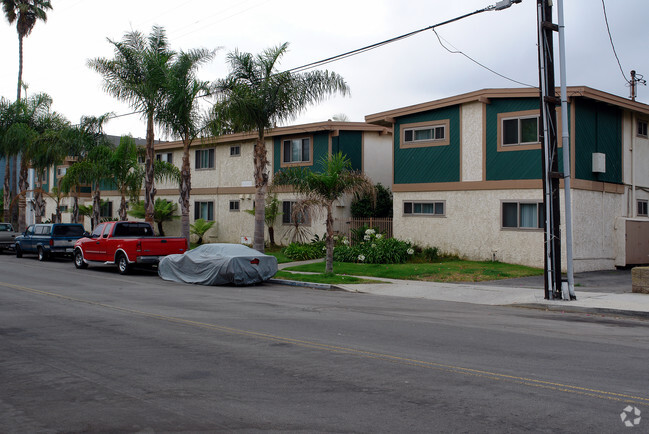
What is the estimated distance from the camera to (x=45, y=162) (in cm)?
3647

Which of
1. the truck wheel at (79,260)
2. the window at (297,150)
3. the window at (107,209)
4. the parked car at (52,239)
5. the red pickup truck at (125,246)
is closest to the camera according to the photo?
the red pickup truck at (125,246)

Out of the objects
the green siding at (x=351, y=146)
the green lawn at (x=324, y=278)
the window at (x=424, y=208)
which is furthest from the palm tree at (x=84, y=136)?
the green lawn at (x=324, y=278)

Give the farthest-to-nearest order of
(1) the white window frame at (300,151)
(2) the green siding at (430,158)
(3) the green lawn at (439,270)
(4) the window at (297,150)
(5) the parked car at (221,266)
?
(4) the window at (297,150) → (1) the white window frame at (300,151) → (2) the green siding at (430,158) → (3) the green lawn at (439,270) → (5) the parked car at (221,266)

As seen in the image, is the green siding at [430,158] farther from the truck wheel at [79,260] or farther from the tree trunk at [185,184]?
the truck wheel at [79,260]

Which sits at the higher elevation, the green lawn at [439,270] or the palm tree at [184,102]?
the palm tree at [184,102]

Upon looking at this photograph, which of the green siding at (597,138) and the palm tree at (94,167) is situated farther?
the palm tree at (94,167)

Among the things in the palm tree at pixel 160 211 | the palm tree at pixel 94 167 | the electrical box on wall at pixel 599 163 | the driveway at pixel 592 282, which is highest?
the palm tree at pixel 94 167

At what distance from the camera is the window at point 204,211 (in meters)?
36.2

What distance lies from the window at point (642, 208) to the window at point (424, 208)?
8.04 m

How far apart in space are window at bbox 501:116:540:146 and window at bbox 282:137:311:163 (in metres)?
10.8

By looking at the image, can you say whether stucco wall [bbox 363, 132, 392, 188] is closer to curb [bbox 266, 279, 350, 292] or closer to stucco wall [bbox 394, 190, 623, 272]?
stucco wall [bbox 394, 190, 623, 272]

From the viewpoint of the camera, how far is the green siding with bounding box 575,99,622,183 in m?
22.0

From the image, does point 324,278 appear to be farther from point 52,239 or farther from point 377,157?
point 52,239

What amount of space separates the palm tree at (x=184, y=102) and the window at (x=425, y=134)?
28.2 feet
